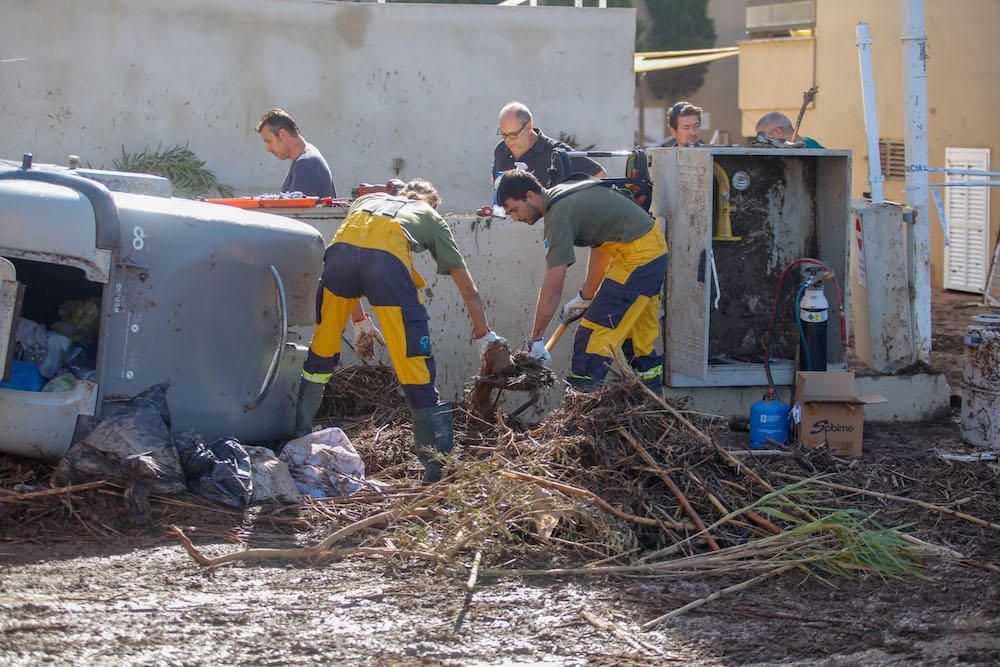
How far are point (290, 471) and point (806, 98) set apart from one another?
221 inches

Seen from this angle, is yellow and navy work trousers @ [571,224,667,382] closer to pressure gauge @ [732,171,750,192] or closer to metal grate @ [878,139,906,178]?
pressure gauge @ [732,171,750,192]

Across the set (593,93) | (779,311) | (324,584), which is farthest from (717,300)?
(593,93)

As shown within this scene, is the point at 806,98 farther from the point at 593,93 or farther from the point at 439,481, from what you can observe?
the point at 439,481

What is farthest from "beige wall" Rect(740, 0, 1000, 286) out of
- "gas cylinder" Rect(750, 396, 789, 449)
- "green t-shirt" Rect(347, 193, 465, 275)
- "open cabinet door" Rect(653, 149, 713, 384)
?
"green t-shirt" Rect(347, 193, 465, 275)

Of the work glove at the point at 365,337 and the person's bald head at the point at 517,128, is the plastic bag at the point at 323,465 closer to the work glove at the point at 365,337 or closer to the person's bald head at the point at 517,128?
the work glove at the point at 365,337

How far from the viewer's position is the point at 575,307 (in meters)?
6.86

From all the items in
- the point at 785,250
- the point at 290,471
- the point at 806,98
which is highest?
the point at 806,98

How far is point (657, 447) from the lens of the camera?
17.3 feet

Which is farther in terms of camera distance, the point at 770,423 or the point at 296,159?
the point at 296,159

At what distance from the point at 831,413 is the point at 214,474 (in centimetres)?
336

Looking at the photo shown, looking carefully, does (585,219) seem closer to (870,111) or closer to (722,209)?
(722,209)

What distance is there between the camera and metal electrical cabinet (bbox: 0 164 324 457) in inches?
193

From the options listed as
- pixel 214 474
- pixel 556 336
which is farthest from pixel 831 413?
pixel 214 474

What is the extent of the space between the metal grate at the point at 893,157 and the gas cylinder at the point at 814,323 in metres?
8.11
